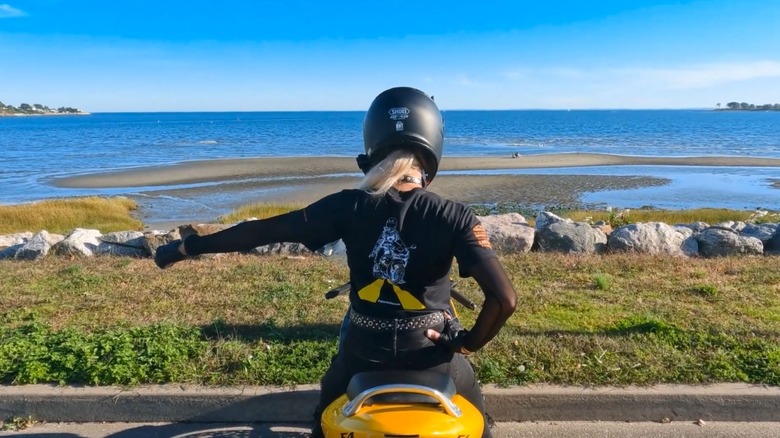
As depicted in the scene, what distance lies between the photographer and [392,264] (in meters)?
2.59

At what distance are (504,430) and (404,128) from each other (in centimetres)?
231

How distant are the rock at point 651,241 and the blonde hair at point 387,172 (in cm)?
760

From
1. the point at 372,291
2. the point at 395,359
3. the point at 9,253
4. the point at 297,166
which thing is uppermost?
the point at 372,291

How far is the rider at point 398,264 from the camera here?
8.35 ft

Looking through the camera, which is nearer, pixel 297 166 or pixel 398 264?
pixel 398 264

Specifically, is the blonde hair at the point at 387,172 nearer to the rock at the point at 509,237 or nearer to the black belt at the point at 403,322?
the black belt at the point at 403,322

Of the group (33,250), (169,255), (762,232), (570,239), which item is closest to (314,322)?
(169,255)

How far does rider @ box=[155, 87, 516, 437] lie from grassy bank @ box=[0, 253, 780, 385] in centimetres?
198

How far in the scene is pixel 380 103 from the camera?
122 inches

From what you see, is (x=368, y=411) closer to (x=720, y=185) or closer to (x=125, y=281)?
(x=125, y=281)

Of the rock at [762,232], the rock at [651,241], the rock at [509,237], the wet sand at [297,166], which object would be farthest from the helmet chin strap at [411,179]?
the wet sand at [297,166]

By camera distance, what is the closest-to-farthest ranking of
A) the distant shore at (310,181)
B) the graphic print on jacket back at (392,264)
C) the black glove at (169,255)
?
the graphic print on jacket back at (392,264), the black glove at (169,255), the distant shore at (310,181)

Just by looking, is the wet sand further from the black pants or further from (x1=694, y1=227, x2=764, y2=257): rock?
the black pants

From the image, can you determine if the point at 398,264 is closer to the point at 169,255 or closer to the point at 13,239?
the point at 169,255
